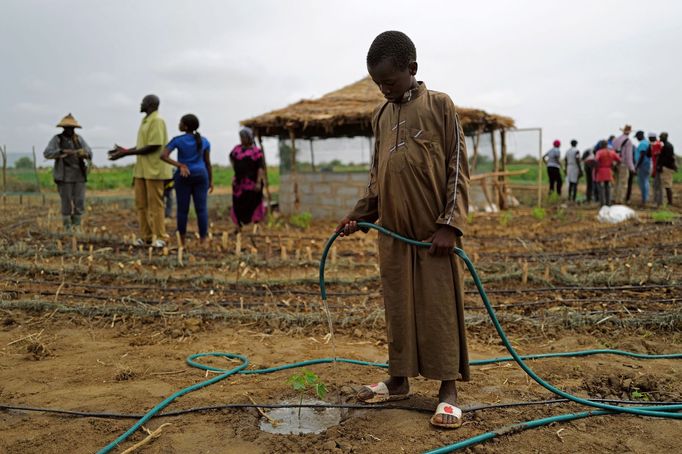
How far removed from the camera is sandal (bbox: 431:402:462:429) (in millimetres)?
2525

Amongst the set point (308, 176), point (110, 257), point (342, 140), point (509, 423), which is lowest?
point (509, 423)

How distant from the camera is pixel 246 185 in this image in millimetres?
8430

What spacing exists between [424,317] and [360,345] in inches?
54.3

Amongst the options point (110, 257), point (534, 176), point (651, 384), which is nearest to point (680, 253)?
point (651, 384)

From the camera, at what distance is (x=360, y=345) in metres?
3.88

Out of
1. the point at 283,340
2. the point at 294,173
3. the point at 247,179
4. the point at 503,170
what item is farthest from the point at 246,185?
the point at 503,170

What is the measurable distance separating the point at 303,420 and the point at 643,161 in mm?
12071

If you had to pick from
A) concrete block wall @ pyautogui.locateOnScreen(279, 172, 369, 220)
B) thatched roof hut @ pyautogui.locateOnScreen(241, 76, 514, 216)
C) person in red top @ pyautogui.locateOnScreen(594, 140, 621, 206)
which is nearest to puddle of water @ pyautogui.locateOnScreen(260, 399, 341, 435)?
thatched roof hut @ pyautogui.locateOnScreen(241, 76, 514, 216)

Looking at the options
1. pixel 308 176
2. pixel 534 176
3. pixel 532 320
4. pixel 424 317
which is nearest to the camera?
pixel 424 317

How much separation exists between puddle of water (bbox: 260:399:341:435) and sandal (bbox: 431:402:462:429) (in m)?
0.52

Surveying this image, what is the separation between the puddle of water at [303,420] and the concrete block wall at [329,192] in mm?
8863

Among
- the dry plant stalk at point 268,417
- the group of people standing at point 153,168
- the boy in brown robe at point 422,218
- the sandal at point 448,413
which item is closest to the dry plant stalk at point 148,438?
the dry plant stalk at point 268,417

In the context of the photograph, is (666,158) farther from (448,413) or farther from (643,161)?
(448,413)

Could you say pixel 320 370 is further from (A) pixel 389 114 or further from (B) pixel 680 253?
(B) pixel 680 253
